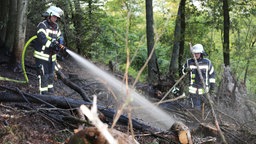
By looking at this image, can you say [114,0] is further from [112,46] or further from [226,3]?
[226,3]

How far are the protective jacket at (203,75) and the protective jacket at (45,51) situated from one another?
3434 millimetres

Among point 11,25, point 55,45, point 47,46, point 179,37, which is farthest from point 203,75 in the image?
point 179,37

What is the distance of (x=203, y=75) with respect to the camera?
877 centimetres

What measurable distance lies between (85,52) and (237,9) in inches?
284

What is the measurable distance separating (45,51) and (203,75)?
13.4 ft

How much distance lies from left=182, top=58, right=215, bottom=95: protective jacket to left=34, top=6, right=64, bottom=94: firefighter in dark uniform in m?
3.41

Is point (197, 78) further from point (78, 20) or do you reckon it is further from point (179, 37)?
point (78, 20)

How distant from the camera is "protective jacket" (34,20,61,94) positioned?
295 inches

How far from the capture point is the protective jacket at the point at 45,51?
749 cm

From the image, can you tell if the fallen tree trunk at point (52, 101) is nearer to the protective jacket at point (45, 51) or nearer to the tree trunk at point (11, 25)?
the protective jacket at point (45, 51)

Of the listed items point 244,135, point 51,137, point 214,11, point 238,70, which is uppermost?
point 214,11

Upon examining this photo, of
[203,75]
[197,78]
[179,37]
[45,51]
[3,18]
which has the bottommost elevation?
[197,78]

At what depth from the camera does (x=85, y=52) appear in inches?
636

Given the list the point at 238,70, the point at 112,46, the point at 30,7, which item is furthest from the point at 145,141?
the point at 238,70
